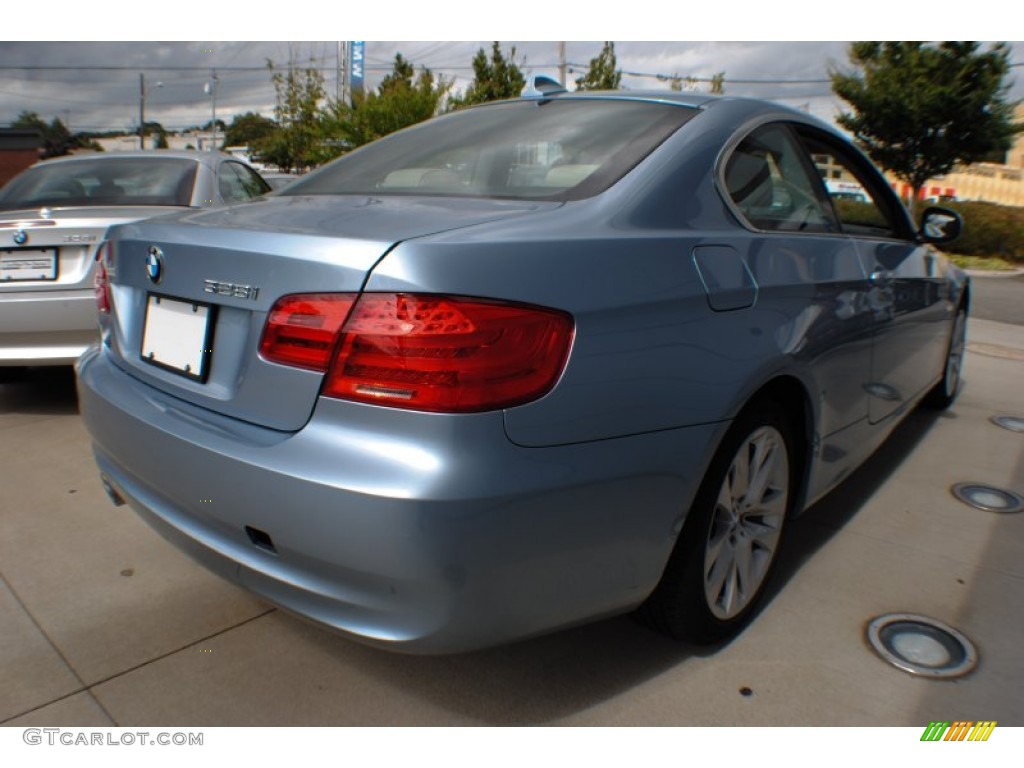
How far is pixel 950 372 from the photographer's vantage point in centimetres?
461

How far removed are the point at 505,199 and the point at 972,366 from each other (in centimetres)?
562

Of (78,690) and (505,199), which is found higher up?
(505,199)

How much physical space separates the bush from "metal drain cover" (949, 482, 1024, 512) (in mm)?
14755

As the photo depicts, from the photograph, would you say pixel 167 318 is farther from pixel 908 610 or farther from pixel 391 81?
pixel 391 81

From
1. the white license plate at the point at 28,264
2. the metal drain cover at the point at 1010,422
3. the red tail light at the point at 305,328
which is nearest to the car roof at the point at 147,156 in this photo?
the white license plate at the point at 28,264

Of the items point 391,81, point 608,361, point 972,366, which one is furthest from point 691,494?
point 391,81

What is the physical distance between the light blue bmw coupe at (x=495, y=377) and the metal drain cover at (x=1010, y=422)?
276 centimetres

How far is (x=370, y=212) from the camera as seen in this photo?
1842 millimetres

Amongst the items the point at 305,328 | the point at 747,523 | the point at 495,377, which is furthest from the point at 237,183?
the point at 495,377

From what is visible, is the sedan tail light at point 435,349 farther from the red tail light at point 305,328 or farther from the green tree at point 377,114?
the green tree at point 377,114

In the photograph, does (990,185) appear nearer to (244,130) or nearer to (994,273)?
(994,273)

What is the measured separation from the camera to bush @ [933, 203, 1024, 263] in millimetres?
16594

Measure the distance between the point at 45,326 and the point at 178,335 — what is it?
2.56 metres

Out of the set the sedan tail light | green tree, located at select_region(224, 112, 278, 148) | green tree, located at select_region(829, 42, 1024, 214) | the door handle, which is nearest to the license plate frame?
the sedan tail light
